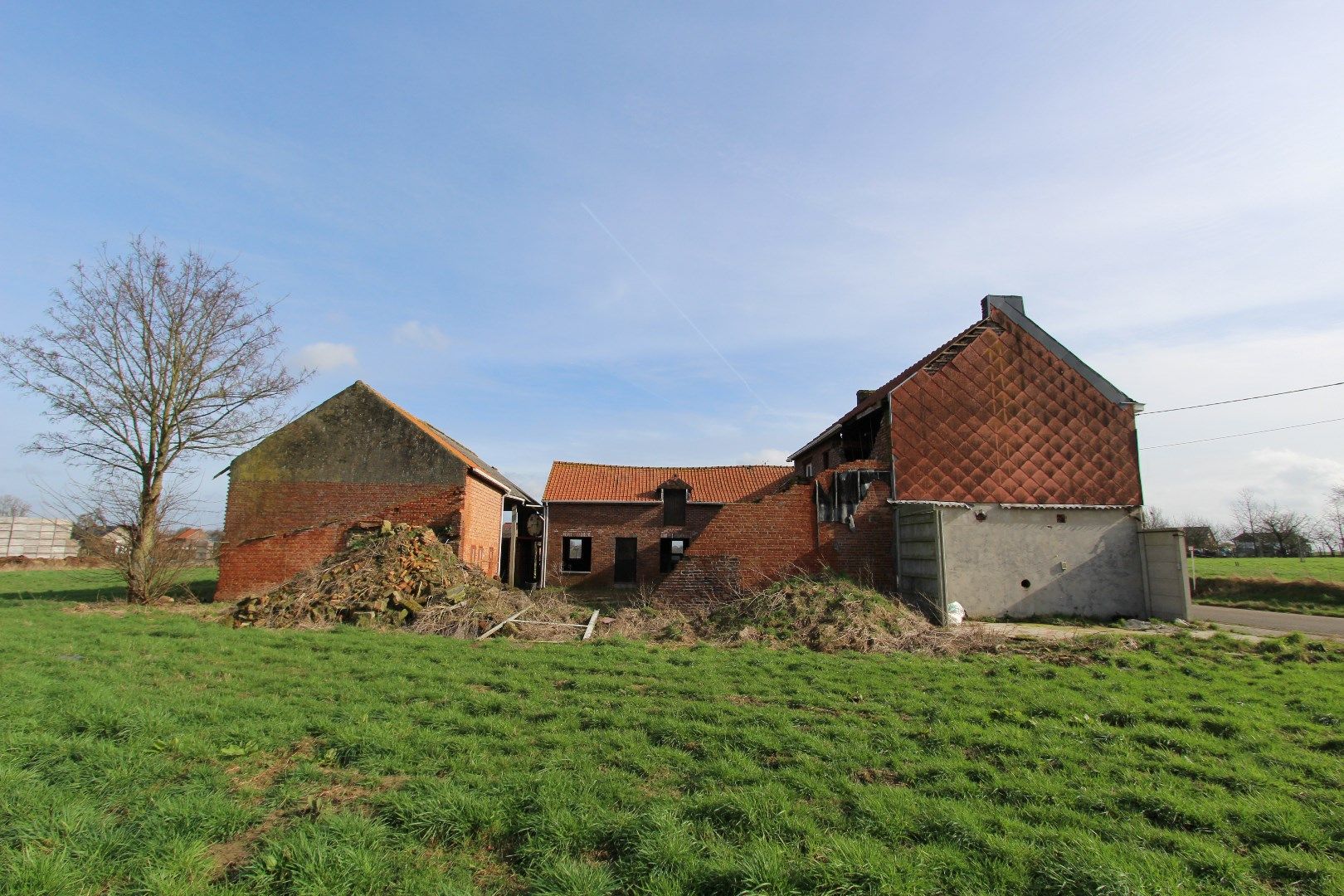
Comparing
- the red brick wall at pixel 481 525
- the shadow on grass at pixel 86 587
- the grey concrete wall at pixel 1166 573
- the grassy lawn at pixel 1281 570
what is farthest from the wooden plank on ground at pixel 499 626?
the grassy lawn at pixel 1281 570

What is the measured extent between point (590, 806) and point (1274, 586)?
91.4ft

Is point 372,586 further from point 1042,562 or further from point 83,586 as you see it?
point 83,586

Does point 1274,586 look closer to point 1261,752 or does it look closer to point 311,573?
point 1261,752

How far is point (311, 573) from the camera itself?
48.0 feet

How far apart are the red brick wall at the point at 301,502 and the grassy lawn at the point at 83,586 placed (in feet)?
5.44

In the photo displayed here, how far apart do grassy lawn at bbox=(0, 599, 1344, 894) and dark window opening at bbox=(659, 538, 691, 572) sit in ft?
61.6

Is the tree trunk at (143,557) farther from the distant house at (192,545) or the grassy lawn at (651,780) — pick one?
the grassy lawn at (651,780)

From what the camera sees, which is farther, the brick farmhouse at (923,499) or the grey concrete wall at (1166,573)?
the brick farmhouse at (923,499)

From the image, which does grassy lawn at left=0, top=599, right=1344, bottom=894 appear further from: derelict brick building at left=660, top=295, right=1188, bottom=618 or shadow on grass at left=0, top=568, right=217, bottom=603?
shadow on grass at left=0, top=568, right=217, bottom=603

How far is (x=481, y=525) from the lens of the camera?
20.9 m

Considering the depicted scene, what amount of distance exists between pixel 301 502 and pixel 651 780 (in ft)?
58.2

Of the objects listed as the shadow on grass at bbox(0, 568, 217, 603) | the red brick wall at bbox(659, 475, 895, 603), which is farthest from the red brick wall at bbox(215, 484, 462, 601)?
the red brick wall at bbox(659, 475, 895, 603)

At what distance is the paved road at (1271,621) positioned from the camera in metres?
15.1

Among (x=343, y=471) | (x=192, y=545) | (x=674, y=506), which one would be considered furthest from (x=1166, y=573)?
(x=192, y=545)
